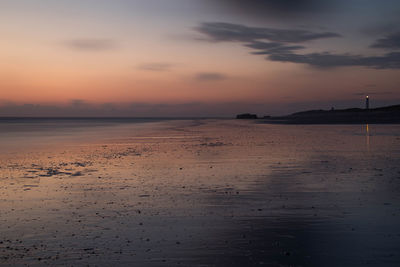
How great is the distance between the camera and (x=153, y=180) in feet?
45.6

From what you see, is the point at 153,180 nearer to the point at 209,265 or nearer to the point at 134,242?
the point at 134,242

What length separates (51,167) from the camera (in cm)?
1777

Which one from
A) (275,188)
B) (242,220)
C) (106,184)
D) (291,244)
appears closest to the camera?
(291,244)

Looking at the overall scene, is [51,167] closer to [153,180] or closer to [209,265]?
[153,180]

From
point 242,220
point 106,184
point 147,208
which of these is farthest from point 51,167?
point 242,220

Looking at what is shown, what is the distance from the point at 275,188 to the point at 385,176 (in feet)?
16.1

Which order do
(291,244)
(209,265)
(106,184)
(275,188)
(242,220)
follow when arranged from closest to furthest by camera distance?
1. (209,265)
2. (291,244)
3. (242,220)
4. (275,188)
5. (106,184)

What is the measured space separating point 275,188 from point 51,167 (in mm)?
11347

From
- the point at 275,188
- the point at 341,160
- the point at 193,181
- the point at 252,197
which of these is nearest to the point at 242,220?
the point at 252,197

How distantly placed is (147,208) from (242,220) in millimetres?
2719

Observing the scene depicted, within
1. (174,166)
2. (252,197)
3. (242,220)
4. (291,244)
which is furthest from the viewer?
(174,166)

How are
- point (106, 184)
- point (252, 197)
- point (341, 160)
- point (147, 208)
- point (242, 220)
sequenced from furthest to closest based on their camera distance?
point (341, 160), point (106, 184), point (252, 197), point (147, 208), point (242, 220)

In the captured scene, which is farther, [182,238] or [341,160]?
[341,160]

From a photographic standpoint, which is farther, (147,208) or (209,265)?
(147,208)
